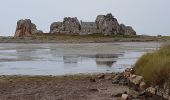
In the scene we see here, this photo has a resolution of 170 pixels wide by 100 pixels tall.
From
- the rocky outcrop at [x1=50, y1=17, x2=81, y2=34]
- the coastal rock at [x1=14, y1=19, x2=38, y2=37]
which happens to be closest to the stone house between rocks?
the rocky outcrop at [x1=50, y1=17, x2=81, y2=34]

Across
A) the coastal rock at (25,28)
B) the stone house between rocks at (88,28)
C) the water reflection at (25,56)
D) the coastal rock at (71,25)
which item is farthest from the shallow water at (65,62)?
the coastal rock at (25,28)

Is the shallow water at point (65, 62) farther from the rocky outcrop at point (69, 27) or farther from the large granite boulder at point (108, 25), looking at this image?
the rocky outcrop at point (69, 27)

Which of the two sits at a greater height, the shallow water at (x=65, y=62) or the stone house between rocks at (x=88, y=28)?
the stone house between rocks at (x=88, y=28)

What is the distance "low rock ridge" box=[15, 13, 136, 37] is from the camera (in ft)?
335

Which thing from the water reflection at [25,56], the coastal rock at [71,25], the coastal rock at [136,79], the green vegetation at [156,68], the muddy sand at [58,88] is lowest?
the water reflection at [25,56]

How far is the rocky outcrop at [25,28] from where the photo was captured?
110 meters

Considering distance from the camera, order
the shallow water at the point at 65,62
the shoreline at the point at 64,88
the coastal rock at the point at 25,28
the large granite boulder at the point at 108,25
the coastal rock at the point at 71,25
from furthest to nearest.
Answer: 1. the coastal rock at the point at 25,28
2. the coastal rock at the point at 71,25
3. the large granite boulder at the point at 108,25
4. the shallow water at the point at 65,62
5. the shoreline at the point at 64,88

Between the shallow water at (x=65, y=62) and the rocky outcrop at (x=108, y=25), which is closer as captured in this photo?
the shallow water at (x=65, y=62)

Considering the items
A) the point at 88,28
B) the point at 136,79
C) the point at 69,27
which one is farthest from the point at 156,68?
the point at 88,28

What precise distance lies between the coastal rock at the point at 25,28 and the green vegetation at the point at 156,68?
308 feet

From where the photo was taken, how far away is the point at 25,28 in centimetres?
10962

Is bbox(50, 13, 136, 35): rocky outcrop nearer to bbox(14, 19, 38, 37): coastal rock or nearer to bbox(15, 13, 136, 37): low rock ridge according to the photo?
bbox(15, 13, 136, 37): low rock ridge

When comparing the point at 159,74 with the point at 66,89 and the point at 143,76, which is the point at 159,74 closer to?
the point at 143,76

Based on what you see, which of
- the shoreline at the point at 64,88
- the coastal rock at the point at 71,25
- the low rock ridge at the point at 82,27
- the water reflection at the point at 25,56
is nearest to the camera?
the shoreline at the point at 64,88
